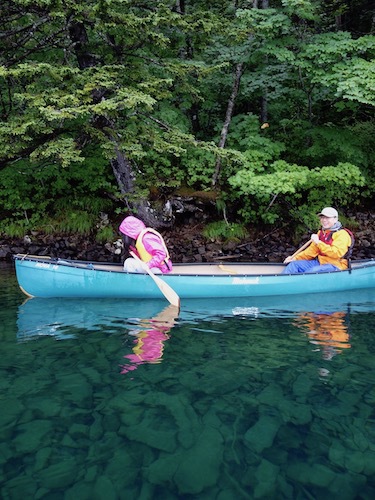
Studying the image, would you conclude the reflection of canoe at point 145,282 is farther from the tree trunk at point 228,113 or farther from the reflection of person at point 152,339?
the tree trunk at point 228,113

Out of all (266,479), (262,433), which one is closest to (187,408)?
(262,433)

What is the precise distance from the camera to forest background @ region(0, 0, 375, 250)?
7.75 m

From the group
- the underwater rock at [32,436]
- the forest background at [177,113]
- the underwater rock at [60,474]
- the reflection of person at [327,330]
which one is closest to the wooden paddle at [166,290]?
the reflection of person at [327,330]

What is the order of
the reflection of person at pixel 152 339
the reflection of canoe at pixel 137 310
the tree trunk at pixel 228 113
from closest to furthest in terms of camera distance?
the reflection of person at pixel 152 339 → the reflection of canoe at pixel 137 310 → the tree trunk at pixel 228 113

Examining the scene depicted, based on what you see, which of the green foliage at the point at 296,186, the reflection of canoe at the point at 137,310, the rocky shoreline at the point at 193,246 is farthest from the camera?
the rocky shoreline at the point at 193,246

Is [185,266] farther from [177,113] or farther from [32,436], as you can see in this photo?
[32,436]

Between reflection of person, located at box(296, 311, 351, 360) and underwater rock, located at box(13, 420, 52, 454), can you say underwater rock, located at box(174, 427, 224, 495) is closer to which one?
underwater rock, located at box(13, 420, 52, 454)

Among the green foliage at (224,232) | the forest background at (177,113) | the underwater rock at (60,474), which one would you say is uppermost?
the forest background at (177,113)

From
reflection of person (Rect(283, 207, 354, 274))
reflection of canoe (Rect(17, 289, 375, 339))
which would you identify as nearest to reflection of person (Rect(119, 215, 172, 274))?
reflection of canoe (Rect(17, 289, 375, 339))

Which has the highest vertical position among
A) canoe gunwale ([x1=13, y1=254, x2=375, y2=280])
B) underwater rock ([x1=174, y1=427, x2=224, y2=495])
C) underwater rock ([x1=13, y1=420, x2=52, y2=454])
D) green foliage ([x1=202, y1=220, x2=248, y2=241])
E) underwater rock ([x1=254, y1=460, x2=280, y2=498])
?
green foliage ([x1=202, y1=220, x2=248, y2=241])

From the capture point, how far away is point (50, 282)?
7102 mm

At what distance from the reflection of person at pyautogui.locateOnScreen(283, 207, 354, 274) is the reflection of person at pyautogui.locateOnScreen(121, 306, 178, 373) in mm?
2683

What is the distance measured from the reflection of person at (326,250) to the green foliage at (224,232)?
2941mm

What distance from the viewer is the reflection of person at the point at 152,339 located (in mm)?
4562
